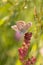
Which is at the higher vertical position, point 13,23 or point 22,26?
point 13,23

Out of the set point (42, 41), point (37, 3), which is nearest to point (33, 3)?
point (37, 3)

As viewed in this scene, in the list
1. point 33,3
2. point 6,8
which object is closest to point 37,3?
point 33,3

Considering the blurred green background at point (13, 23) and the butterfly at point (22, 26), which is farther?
the blurred green background at point (13, 23)

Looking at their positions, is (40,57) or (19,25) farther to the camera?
(40,57)

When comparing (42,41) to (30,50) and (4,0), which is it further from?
(4,0)

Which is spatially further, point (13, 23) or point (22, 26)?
point (13, 23)

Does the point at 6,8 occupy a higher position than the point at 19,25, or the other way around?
the point at 6,8

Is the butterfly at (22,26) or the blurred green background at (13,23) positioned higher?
the blurred green background at (13,23)
